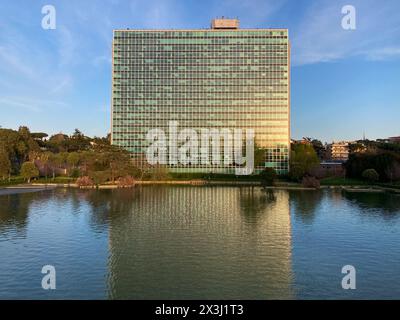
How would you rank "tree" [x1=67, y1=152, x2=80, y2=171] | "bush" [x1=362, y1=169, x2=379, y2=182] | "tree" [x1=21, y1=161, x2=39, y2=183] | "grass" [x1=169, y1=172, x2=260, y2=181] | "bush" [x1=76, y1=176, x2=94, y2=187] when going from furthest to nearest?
1. "grass" [x1=169, y1=172, x2=260, y2=181]
2. "tree" [x1=67, y1=152, x2=80, y2=171]
3. "tree" [x1=21, y1=161, x2=39, y2=183]
4. "bush" [x1=362, y1=169, x2=379, y2=182]
5. "bush" [x1=76, y1=176, x2=94, y2=187]

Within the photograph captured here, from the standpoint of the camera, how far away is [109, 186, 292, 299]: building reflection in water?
59.5 ft

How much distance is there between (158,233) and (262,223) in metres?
10.1

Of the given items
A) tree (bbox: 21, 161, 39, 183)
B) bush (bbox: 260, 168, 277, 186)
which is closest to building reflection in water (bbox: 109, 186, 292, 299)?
bush (bbox: 260, 168, 277, 186)

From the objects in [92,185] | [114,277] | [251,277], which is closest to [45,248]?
[114,277]

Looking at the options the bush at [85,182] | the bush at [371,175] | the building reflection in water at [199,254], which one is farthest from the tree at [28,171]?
the bush at [371,175]

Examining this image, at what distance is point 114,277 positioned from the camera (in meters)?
19.7

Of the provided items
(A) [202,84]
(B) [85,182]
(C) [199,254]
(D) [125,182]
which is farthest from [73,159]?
(C) [199,254]

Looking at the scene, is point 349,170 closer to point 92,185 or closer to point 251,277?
point 92,185

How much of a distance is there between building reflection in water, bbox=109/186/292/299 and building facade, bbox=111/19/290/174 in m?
75.3

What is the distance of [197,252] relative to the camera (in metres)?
24.7

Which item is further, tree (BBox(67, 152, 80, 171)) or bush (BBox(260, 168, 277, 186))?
tree (BBox(67, 152, 80, 171))

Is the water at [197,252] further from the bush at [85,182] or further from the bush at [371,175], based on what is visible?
the bush at [371,175]

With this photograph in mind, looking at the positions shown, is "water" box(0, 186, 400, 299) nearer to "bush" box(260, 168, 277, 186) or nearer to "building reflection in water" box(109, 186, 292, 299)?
"building reflection in water" box(109, 186, 292, 299)

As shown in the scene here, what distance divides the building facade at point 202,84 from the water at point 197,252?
7370cm
